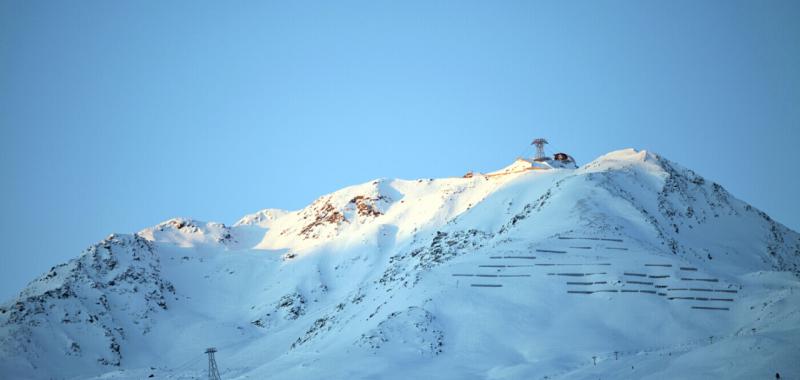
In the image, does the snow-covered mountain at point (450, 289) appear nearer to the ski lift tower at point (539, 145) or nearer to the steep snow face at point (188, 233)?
the steep snow face at point (188, 233)

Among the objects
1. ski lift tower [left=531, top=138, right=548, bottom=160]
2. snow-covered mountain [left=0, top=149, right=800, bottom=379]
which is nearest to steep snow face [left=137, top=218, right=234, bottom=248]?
snow-covered mountain [left=0, top=149, right=800, bottom=379]

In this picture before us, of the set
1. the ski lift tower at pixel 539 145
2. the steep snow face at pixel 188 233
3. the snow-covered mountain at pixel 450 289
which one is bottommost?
the snow-covered mountain at pixel 450 289

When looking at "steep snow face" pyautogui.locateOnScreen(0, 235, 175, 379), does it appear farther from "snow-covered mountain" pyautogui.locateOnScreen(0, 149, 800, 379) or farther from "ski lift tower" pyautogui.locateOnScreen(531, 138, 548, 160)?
"ski lift tower" pyautogui.locateOnScreen(531, 138, 548, 160)

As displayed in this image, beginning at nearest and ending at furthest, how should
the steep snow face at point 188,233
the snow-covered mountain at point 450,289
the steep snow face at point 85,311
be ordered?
the snow-covered mountain at point 450,289 → the steep snow face at point 85,311 → the steep snow face at point 188,233

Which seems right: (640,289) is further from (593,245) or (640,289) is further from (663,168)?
(663,168)

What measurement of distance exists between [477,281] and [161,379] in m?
33.0

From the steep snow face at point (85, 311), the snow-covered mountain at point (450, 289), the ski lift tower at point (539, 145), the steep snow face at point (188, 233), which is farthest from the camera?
the ski lift tower at point (539, 145)

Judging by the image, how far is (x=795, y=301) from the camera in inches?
2106

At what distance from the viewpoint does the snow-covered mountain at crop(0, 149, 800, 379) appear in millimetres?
Answer: 52031

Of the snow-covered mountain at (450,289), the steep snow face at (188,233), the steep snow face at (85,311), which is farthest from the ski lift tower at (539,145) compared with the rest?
the steep snow face at (85,311)

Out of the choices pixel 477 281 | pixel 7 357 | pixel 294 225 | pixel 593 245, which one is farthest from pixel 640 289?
pixel 294 225

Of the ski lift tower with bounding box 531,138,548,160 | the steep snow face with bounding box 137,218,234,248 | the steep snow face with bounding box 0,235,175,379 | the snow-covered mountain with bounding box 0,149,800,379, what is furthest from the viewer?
the ski lift tower with bounding box 531,138,548,160

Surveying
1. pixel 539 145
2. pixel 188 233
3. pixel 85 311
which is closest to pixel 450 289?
pixel 85 311

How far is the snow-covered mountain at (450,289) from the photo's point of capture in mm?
52031
